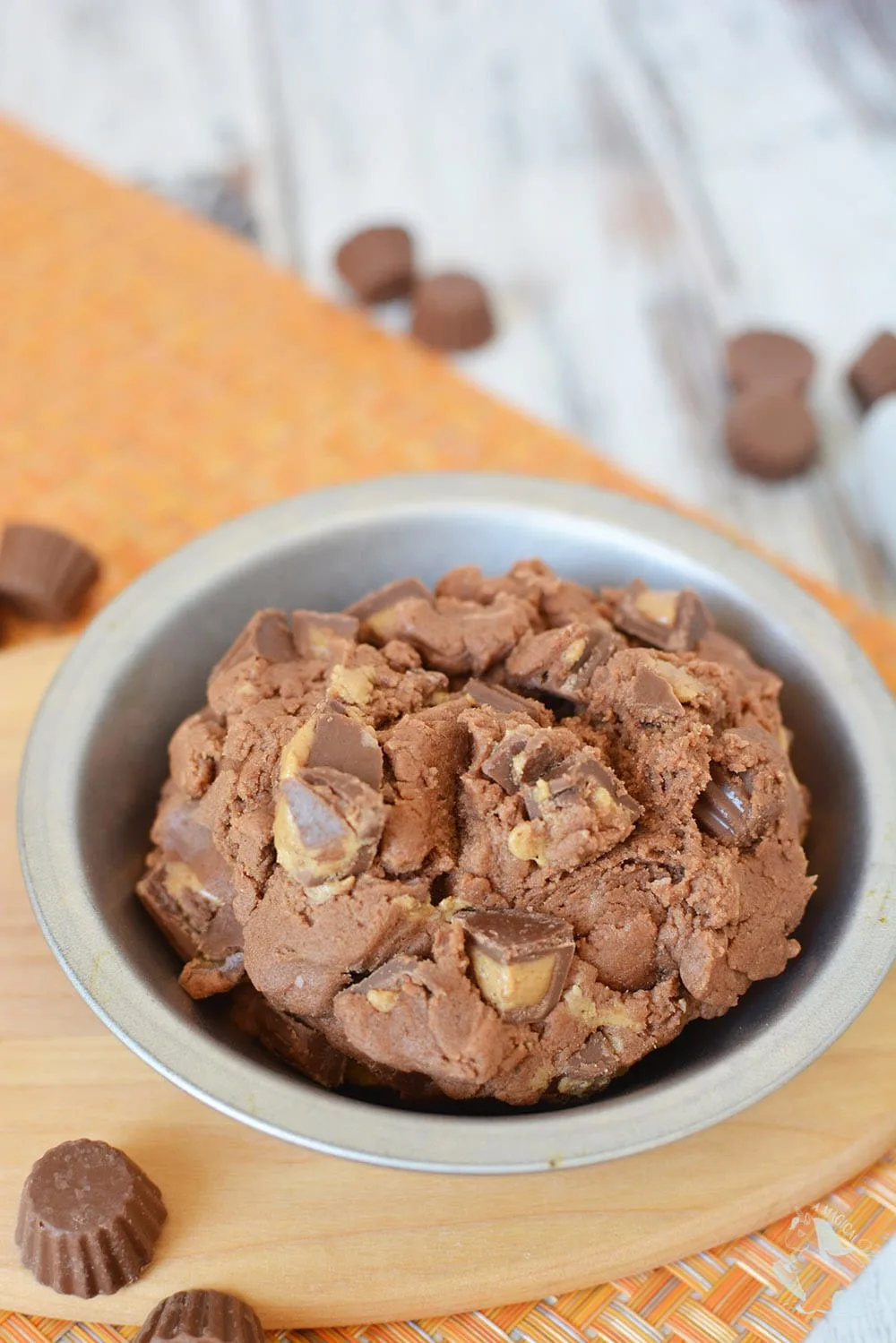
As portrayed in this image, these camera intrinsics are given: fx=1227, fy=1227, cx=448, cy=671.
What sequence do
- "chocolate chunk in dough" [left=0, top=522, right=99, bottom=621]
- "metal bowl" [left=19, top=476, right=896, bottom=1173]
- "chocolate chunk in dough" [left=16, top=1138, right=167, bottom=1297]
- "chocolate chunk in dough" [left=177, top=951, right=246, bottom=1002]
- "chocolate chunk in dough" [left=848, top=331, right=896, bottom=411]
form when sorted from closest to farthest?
1. "metal bowl" [left=19, top=476, right=896, bottom=1173]
2. "chocolate chunk in dough" [left=16, top=1138, right=167, bottom=1297]
3. "chocolate chunk in dough" [left=177, top=951, right=246, bottom=1002]
4. "chocolate chunk in dough" [left=0, top=522, right=99, bottom=621]
5. "chocolate chunk in dough" [left=848, top=331, right=896, bottom=411]

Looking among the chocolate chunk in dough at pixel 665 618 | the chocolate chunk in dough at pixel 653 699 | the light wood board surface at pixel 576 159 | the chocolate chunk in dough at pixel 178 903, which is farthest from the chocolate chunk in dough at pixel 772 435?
the chocolate chunk in dough at pixel 178 903

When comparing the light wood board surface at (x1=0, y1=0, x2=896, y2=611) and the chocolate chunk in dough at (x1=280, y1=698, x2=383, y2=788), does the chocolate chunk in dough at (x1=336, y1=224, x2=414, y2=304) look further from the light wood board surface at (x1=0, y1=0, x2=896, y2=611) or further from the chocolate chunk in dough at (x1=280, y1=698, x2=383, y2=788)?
the chocolate chunk in dough at (x1=280, y1=698, x2=383, y2=788)

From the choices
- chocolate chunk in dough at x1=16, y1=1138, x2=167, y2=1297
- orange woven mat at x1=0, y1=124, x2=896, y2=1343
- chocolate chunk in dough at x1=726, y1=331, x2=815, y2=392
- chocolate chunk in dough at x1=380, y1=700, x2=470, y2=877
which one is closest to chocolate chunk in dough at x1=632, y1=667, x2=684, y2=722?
chocolate chunk in dough at x1=380, y1=700, x2=470, y2=877

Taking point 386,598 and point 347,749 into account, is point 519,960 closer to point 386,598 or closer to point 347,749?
point 347,749

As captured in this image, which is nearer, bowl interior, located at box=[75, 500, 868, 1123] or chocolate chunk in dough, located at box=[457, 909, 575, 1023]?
chocolate chunk in dough, located at box=[457, 909, 575, 1023]

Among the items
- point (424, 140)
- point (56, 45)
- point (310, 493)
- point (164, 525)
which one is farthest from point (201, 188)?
point (310, 493)

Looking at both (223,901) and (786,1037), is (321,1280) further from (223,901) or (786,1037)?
(786,1037)
